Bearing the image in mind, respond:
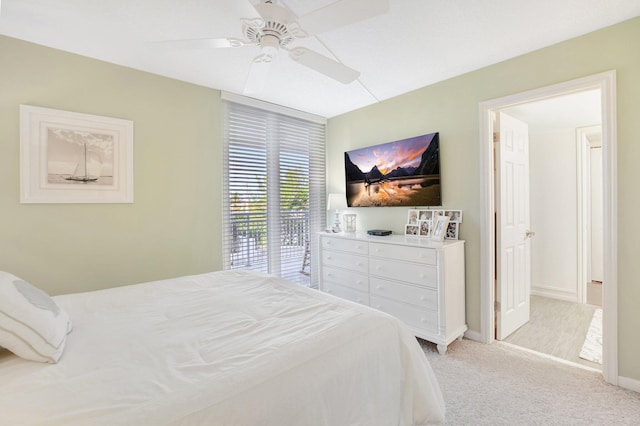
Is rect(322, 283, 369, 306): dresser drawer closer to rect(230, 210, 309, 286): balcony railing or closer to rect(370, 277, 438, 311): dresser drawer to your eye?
rect(370, 277, 438, 311): dresser drawer

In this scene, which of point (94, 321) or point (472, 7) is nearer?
point (94, 321)

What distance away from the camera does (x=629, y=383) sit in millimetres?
2033

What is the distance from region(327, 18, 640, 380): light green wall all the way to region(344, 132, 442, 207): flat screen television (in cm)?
12

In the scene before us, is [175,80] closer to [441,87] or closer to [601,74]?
[441,87]

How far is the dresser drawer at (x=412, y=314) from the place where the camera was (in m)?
2.59

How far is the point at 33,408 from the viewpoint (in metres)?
0.80

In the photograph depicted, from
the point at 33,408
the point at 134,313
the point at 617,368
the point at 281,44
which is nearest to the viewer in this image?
the point at 33,408

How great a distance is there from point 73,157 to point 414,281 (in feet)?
10.4

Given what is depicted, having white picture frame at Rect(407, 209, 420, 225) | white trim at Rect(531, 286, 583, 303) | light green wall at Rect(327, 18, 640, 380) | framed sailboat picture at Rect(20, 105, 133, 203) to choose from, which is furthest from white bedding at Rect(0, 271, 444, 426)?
white trim at Rect(531, 286, 583, 303)

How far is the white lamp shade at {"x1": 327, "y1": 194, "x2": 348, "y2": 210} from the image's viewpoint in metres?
4.01

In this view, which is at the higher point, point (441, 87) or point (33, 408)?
point (441, 87)

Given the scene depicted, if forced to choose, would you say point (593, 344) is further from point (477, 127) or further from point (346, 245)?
point (346, 245)

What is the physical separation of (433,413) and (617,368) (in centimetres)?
175

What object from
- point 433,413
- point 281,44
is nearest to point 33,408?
point 433,413
